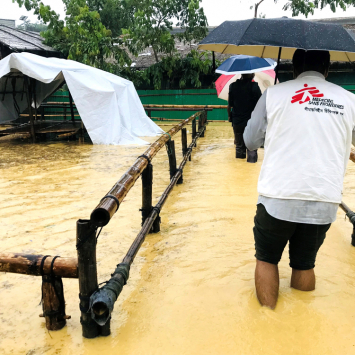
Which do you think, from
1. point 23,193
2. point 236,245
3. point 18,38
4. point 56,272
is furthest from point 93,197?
point 18,38

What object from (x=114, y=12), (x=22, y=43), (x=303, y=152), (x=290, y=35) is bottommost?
(x=303, y=152)

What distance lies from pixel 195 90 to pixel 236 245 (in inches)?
520

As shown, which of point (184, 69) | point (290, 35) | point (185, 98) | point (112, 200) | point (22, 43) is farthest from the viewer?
point (185, 98)

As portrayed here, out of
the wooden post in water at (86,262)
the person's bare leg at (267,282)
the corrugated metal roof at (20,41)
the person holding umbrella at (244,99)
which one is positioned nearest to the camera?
the wooden post in water at (86,262)

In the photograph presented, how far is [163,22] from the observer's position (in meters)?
15.3

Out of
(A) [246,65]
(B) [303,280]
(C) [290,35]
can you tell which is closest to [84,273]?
(B) [303,280]

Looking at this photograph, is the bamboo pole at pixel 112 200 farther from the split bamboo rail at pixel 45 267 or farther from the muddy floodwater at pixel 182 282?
the muddy floodwater at pixel 182 282

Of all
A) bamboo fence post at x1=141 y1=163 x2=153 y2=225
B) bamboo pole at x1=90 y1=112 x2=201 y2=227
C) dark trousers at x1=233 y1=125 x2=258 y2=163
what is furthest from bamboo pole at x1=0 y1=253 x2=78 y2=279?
dark trousers at x1=233 y1=125 x2=258 y2=163

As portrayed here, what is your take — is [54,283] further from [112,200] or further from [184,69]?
[184,69]

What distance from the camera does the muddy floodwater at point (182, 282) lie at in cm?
198

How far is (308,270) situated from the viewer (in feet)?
7.66

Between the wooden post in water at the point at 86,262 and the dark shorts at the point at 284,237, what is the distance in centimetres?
96

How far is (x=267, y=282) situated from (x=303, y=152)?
82 centimetres

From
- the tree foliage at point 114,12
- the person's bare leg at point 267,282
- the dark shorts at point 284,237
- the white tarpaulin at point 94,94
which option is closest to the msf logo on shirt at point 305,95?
the dark shorts at point 284,237
